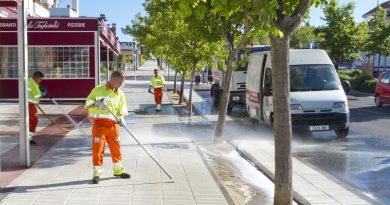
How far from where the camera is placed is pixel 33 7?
29969mm

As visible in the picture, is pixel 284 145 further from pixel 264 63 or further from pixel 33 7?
pixel 33 7

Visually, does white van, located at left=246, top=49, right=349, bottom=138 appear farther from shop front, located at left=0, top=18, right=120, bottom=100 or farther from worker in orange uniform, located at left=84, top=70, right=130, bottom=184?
shop front, located at left=0, top=18, right=120, bottom=100

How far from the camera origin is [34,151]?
34.8 ft

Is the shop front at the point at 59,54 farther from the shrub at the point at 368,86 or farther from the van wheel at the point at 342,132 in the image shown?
the shrub at the point at 368,86

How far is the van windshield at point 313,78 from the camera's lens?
14.0 metres

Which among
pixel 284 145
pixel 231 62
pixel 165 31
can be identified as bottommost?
pixel 284 145

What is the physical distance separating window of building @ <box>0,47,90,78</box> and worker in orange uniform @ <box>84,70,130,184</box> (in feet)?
56.4

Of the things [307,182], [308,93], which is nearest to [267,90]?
[308,93]

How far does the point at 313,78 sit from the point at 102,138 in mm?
7837

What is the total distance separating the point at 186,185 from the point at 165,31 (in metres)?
12.8

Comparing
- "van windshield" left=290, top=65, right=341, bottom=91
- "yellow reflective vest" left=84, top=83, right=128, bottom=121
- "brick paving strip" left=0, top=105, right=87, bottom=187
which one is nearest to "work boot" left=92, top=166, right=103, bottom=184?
"yellow reflective vest" left=84, top=83, right=128, bottom=121

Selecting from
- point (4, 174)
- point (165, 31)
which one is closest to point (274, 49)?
point (4, 174)

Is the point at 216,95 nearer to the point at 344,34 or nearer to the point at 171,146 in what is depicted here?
the point at 171,146

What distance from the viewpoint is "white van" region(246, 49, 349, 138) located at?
43.2 feet
